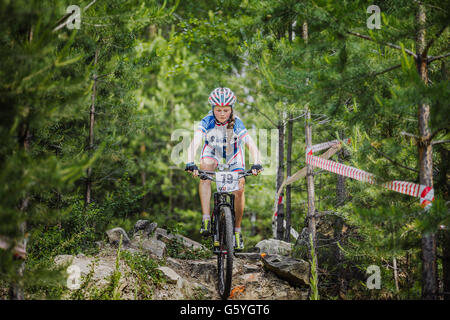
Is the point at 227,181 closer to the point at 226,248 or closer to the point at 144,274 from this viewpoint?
the point at 226,248

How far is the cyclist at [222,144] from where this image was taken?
5074mm

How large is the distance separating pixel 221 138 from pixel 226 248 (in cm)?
173

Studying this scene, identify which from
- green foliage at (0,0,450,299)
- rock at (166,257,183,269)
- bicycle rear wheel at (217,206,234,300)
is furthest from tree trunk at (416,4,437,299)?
rock at (166,257,183,269)

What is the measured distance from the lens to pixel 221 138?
17.6ft

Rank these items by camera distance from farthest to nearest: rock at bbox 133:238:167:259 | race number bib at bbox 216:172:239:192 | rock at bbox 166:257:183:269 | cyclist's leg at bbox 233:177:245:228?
rock at bbox 133:238:167:259
rock at bbox 166:257:183:269
cyclist's leg at bbox 233:177:245:228
race number bib at bbox 216:172:239:192

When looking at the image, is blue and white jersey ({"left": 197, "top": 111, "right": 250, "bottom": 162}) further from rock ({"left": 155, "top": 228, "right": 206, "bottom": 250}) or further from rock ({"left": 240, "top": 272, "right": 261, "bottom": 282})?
rock ({"left": 155, "top": 228, "right": 206, "bottom": 250})

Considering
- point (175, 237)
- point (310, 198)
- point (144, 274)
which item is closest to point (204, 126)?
point (310, 198)

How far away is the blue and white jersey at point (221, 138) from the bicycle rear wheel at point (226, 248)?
1.03m

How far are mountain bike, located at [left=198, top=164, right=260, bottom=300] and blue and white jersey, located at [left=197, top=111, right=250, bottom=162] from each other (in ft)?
1.93

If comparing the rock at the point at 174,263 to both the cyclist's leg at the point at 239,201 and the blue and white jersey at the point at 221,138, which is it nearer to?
the cyclist's leg at the point at 239,201

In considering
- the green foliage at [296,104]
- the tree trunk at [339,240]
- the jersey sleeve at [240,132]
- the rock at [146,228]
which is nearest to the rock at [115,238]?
the green foliage at [296,104]

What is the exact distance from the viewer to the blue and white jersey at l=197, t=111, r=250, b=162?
5.26 meters

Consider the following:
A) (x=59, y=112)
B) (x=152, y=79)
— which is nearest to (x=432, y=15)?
(x=59, y=112)

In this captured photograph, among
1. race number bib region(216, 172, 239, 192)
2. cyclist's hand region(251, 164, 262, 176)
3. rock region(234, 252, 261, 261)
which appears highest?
cyclist's hand region(251, 164, 262, 176)
